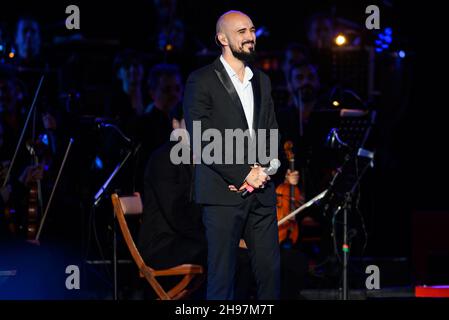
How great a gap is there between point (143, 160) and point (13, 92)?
1207 millimetres

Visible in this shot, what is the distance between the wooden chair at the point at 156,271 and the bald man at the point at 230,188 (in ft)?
4.06

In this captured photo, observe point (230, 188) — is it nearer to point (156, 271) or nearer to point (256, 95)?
point (256, 95)

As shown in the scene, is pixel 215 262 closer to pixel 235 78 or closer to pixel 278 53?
pixel 235 78

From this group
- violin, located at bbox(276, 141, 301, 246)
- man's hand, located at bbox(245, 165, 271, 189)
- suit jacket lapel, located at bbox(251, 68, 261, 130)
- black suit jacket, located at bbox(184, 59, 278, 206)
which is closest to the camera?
man's hand, located at bbox(245, 165, 271, 189)

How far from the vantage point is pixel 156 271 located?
5.96 m

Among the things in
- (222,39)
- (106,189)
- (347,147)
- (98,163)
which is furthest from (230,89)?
(98,163)

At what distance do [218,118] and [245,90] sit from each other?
0.80 feet

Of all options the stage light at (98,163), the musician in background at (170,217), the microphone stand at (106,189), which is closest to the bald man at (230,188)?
the musician in background at (170,217)

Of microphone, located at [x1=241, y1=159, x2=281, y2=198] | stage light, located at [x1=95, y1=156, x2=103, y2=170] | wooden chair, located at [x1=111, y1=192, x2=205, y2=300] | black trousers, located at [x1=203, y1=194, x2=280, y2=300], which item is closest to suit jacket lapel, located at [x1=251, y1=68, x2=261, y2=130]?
microphone, located at [x1=241, y1=159, x2=281, y2=198]

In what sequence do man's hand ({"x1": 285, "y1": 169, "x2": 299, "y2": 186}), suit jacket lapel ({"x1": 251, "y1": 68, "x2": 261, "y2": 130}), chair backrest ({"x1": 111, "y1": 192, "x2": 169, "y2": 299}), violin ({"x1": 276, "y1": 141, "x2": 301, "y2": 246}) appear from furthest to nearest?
violin ({"x1": 276, "y1": 141, "x2": 301, "y2": 246}), man's hand ({"x1": 285, "y1": 169, "x2": 299, "y2": 186}), chair backrest ({"x1": 111, "y1": 192, "x2": 169, "y2": 299}), suit jacket lapel ({"x1": 251, "y1": 68, "x2": 261, "y2": 130})

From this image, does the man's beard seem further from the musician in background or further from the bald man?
the musician in background

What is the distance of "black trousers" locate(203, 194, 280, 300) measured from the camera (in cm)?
470

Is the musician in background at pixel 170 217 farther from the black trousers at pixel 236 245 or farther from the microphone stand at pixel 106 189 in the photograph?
the black trousers at pixel 236 245

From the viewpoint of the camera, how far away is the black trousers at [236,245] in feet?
15.4
